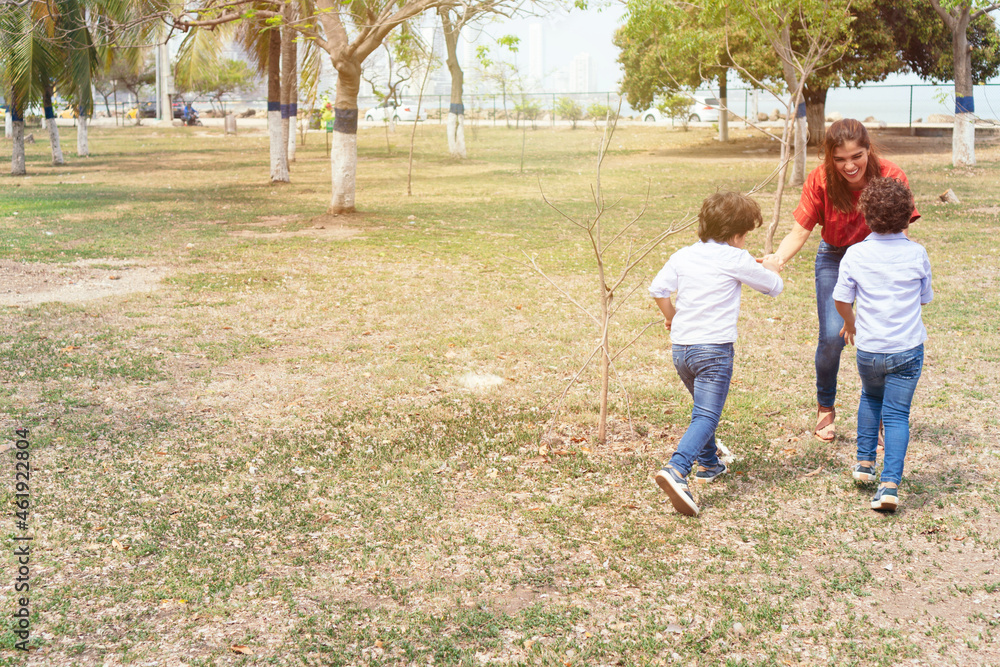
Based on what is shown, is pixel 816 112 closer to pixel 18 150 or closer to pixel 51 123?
pixel 51 123

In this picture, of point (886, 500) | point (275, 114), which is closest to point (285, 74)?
point (275, 114)

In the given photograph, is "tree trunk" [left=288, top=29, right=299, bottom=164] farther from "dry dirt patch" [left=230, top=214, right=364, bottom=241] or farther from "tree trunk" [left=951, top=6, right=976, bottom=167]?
"tree trunk" [left=951, top=6, right=976, bottom=167]

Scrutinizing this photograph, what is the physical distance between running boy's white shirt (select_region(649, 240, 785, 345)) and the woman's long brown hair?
0.72m

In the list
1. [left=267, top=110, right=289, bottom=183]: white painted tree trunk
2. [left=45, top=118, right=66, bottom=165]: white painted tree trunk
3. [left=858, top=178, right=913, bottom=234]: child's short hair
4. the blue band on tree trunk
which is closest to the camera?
[left=858, top=178, right=913, bottom=234]: child's short hair

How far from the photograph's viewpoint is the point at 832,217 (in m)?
4.42

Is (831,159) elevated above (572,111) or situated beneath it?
situated beneath

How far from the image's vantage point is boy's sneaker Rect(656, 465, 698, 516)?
3.77m

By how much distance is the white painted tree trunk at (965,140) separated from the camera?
66.2ft

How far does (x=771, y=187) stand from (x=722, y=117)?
13.8 metres

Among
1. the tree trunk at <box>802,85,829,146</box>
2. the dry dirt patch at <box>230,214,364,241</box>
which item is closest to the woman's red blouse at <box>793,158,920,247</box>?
the dry dirt patch at <box>230,214,364,241</box>

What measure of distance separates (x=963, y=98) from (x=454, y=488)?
64.9ft

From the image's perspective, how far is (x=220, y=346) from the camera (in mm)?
6680

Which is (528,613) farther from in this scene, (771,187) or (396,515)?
(771,187)

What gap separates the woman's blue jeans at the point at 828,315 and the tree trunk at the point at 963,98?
18262 millimetres
